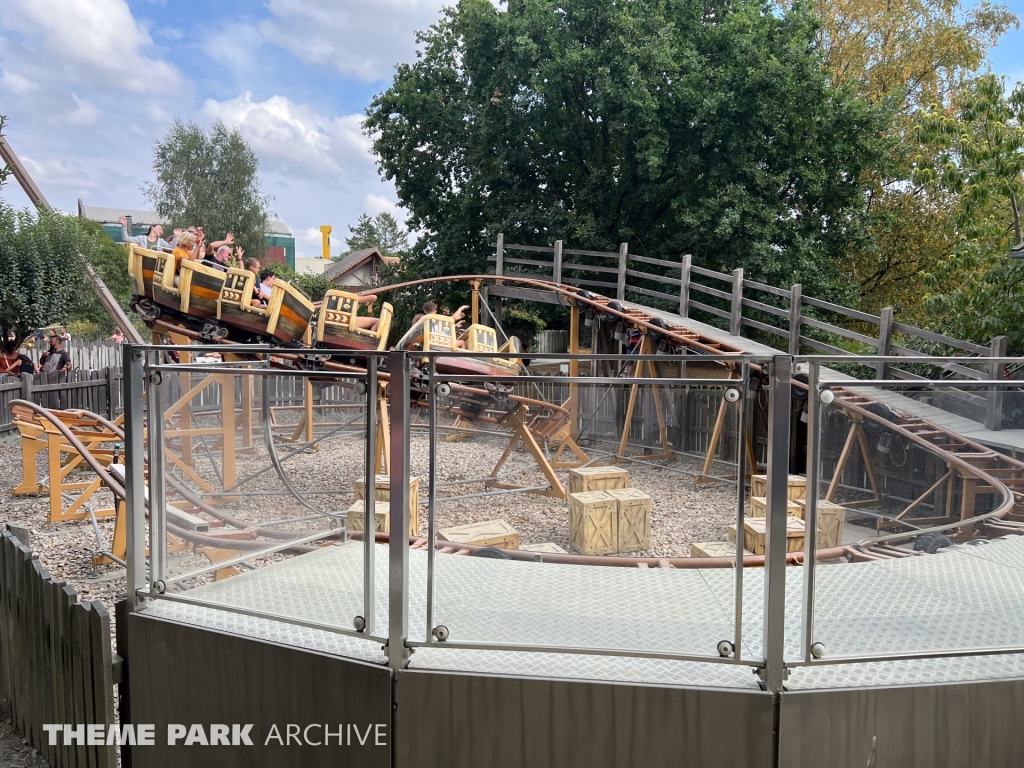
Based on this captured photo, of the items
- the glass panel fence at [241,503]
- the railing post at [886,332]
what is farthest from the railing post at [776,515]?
the railing post at [886,332]

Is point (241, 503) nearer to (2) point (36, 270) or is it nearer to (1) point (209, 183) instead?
(2) point (36, 270)

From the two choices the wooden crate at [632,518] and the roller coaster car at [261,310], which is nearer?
the wooden crate at [632,518]

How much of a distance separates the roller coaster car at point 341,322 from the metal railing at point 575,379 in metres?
7.44

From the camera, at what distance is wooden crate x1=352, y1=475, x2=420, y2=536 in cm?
285

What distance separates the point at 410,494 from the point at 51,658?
1.84 m

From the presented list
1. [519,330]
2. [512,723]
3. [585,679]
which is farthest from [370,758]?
[519,330]

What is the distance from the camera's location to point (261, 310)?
9922mm

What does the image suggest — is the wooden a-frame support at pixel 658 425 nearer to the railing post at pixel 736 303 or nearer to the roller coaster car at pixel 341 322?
the roller coaster car at pixel 341 322

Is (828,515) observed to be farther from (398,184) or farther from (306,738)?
(398,184)

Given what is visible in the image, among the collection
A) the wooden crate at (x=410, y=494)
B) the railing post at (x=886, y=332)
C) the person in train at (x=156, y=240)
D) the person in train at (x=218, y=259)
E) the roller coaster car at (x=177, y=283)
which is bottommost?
the wooden crate at (x=410, y=494)

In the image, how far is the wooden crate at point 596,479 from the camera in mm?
4945

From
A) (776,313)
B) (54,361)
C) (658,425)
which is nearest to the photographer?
(658,425)

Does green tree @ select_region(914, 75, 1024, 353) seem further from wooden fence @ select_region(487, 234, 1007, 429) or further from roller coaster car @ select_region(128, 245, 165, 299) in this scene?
roller coaster car @ select_region(128, 245, 165, 299)

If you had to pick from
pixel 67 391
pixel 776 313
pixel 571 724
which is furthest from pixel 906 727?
pixel 67 391
